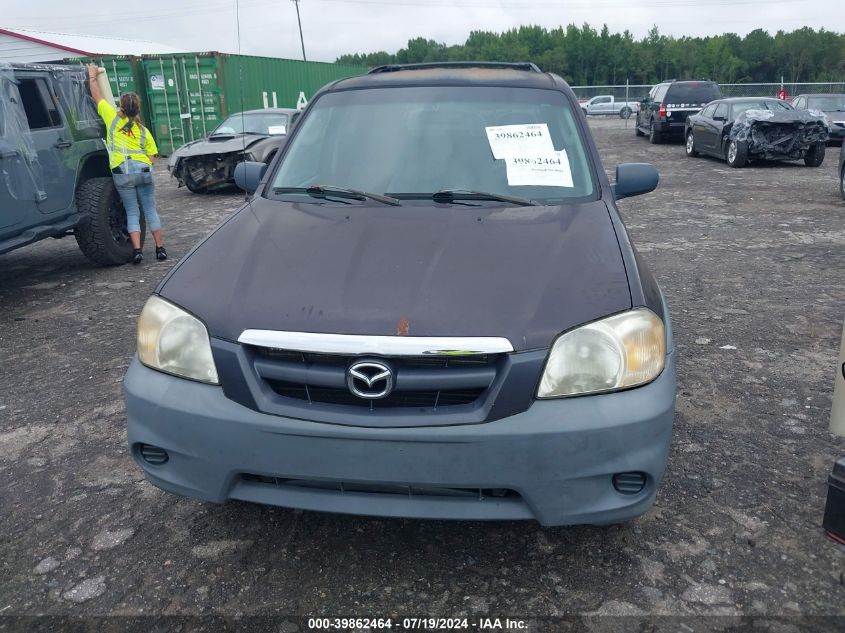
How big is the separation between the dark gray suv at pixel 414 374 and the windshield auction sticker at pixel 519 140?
639 mm

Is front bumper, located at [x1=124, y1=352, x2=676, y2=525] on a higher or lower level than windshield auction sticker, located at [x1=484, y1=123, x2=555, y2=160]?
lower

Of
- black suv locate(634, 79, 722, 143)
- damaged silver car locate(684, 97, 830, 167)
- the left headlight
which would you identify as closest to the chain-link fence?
black suv locate(634, 79, 722, 143)

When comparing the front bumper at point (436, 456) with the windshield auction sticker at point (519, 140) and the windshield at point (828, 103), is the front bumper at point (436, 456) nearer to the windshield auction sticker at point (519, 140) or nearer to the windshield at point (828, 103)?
the windshield auction sticker at point (519, 140)

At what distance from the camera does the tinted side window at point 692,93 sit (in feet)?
62.4

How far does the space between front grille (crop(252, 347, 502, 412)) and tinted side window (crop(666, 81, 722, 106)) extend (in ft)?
63.2

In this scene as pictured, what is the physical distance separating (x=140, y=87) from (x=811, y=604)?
2031 centimetres

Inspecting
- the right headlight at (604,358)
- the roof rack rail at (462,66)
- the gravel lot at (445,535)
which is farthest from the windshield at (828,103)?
the right headlight at (604,358)

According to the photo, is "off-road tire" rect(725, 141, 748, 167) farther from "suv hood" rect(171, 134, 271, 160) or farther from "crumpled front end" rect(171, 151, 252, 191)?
"crumpled front end" rect(171, 151, 252, 191)

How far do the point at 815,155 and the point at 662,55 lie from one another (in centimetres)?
8268

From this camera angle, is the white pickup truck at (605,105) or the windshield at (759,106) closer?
the windshield at (759,106)

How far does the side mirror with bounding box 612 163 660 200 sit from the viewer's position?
3594 mm

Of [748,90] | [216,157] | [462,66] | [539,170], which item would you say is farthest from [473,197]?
[748,90]

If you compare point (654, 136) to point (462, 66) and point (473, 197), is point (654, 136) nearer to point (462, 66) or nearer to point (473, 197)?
point (462, 66)

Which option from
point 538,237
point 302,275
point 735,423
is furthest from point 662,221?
point 302,275
